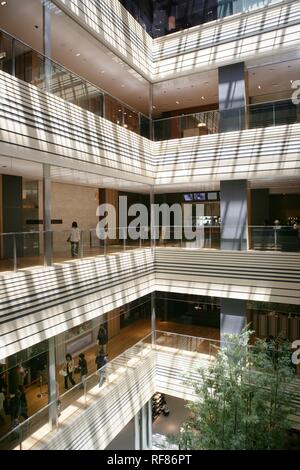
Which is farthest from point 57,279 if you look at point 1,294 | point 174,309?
point 174,309

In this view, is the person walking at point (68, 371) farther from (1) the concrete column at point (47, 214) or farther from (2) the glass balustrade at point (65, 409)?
(1) the concrete column at point (47, 214)

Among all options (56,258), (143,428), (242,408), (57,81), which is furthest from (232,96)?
(143,428)

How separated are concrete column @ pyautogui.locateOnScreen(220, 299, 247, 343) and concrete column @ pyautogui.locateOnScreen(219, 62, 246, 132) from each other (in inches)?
254

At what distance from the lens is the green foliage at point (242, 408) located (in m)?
7.29

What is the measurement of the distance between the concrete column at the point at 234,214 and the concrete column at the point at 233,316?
2.14 metres

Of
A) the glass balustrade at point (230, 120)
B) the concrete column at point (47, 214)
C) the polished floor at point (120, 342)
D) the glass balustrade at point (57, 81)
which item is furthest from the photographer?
the glass balustrade at point (230, 120)

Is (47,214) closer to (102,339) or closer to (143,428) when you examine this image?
(102,339)

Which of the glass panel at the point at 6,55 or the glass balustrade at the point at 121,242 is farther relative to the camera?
the glass balustrade at the point at 121,242

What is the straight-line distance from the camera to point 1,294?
6781 mm

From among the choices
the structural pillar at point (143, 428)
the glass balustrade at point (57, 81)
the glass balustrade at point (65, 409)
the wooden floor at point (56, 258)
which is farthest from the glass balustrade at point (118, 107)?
the structural pillar at point (143, 428)

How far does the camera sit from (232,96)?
1234 cm

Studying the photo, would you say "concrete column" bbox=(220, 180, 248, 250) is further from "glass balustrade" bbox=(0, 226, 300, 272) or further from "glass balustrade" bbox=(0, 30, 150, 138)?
"glass balustrade" bbox=(0, 30, 150, 138)

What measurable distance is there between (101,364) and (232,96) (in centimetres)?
1101

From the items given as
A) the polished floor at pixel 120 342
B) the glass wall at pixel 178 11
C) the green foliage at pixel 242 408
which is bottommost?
the polished floor at pixel 120 342
